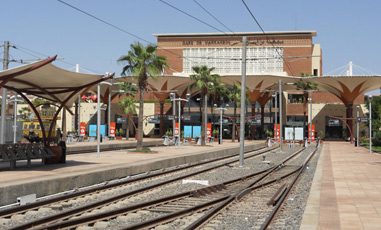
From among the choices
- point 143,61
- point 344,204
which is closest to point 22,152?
point 344,204

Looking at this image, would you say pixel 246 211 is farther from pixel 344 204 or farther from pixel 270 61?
pixel 270 61

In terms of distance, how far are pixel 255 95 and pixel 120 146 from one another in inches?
1768

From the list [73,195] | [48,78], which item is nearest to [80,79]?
[48,78]

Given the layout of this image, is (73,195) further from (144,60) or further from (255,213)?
(144,60)

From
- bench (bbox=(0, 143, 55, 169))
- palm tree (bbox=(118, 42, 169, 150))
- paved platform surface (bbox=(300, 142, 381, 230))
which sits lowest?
paved platform surface (bbox=(300, 142, 381, 230))

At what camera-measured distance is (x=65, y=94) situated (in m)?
24.0

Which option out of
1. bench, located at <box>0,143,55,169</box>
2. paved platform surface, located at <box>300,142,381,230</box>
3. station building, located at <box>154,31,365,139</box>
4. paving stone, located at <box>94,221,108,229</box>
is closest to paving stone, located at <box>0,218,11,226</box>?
paving stone, located at <box>94,221,108,229</box>

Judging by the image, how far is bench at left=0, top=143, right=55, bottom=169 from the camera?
1826 centimetres

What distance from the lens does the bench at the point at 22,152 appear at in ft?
59.9

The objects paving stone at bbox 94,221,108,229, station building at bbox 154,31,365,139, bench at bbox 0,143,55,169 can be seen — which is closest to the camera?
paving stone at bbox 94,221,108,229

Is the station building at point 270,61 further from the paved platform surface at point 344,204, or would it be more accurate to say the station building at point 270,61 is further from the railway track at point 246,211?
the railway track at point 246,211

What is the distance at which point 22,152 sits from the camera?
1945cm

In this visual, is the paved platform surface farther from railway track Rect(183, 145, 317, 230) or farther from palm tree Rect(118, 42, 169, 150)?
palm tree Rect(118, 42, 169, 150)

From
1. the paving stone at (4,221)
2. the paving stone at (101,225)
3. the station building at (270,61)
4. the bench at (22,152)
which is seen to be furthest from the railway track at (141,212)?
the station building at (270,61)
